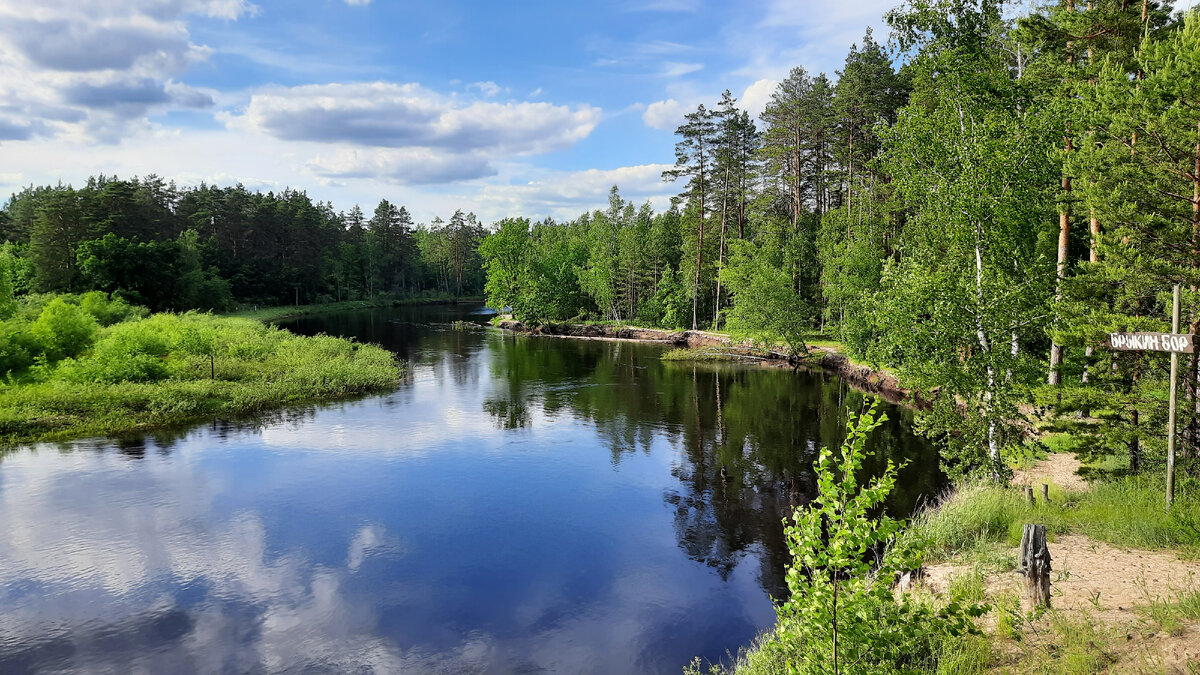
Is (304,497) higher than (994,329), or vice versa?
(994,329)

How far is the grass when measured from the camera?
26.4 m

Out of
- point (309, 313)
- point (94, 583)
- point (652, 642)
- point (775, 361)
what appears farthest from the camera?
point (309, 313)

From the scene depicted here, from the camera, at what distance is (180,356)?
3644cm

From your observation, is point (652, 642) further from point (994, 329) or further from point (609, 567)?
point (994, 329)

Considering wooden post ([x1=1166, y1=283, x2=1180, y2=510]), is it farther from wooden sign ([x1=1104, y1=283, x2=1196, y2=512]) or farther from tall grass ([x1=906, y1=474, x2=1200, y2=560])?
tall grass ([x1=906, y1=474, x2=1200, y2=560])

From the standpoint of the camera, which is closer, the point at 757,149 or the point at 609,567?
the point at 609,567

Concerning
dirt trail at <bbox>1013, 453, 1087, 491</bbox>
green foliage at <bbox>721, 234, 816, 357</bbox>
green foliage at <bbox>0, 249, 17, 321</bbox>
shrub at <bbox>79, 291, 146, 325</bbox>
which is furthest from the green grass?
shrub at <bbox>79, 291, 146, 325</bbox>

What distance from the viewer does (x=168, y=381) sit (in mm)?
31312

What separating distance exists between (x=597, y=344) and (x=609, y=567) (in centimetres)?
4564

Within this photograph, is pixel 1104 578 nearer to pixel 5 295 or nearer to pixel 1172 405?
pixel 1172 405

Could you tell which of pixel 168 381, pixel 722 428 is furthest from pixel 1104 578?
pixel 168 381

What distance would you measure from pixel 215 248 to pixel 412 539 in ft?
276

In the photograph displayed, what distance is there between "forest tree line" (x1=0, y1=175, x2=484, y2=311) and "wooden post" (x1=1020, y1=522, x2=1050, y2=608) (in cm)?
4364

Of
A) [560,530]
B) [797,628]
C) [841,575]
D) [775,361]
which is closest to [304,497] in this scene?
[560,530]
